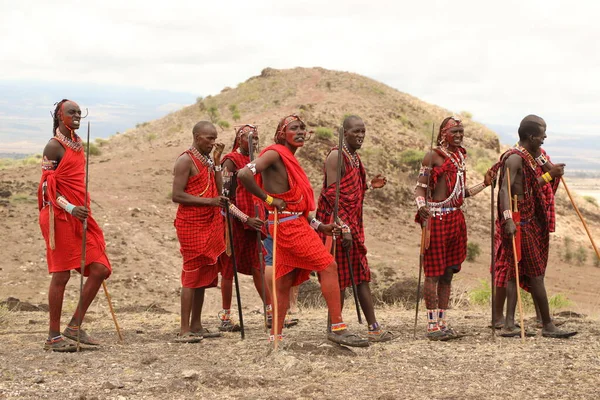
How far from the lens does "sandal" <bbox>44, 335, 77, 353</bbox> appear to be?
702 cm

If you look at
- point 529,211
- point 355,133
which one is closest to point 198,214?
point 355,133

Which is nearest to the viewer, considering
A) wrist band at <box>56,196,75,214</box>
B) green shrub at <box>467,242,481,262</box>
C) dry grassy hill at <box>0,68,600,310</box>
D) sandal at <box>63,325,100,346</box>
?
wrist band at <box>56,196,75,214</box>

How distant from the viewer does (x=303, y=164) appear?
81.4ft

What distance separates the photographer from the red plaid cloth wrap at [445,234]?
755 centimetres

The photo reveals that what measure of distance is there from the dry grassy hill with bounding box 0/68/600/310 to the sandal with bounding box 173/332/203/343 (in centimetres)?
491

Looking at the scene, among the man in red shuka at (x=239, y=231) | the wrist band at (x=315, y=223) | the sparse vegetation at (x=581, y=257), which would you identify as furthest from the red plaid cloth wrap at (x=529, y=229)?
the sparse vegetation at (x=581, y=257)

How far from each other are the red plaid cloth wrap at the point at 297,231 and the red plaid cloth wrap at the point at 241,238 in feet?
5.34

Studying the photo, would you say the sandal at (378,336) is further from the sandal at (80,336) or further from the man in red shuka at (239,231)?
the sandal at (80,336)

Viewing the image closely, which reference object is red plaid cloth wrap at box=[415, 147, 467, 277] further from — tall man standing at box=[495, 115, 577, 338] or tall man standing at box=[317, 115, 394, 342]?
tall man standing at box=[317, 115, 394, 342]

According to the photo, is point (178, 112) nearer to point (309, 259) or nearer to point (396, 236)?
point (396, 236)

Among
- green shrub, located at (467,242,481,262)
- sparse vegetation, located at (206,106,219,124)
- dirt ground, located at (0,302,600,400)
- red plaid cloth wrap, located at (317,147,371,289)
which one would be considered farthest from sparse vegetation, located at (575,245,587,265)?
sparse vegetation, located at (206,106,219,124)

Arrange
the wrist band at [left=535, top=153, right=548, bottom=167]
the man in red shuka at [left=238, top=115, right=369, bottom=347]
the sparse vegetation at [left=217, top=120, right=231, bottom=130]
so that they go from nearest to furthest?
the man in red shuka at [left=238, top=115, right=369, bottom=347] < the wrist band at [left=535, top=153, right=548, bottom=167] < the sparse vegetation at [left=217, top=120, right=231, bottom=130]

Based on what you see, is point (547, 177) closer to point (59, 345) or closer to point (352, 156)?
point (352, 156)

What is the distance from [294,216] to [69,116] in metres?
2.25
